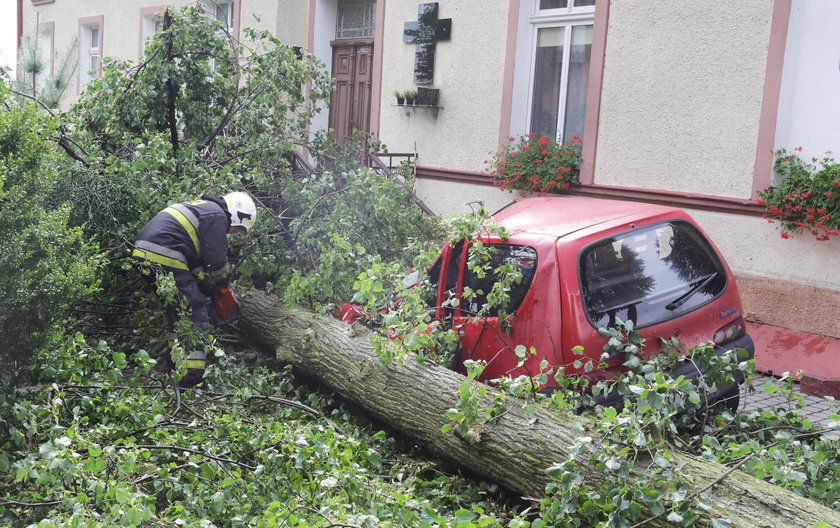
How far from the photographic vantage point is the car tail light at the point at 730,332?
569 centimetres

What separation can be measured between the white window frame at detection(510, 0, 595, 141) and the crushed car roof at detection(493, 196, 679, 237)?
4843mm

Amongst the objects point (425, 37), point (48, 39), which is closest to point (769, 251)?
point (425, 37)

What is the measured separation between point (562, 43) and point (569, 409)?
7.14 meters

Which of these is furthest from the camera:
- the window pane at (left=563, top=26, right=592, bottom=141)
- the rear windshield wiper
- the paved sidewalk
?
the window pane at (left=563, top=26, right=592, bottom=141)

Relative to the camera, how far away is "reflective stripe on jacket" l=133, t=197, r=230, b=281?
22.9 feet

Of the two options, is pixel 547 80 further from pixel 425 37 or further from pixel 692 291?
pixel 692 291

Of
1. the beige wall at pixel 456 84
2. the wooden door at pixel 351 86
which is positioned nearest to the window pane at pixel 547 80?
the beige wall at pixel 456 84

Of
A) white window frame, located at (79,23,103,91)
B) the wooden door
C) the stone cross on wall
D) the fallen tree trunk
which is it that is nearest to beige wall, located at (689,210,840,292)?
the fallen tree trunk

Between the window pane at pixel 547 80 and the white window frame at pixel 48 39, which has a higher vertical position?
the white window frame at pixel 48 39

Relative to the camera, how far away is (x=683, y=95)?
9180 mm

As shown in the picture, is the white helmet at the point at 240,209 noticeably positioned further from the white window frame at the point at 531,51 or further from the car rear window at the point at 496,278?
the white window frame at the point at 531,51

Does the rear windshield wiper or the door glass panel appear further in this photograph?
the door glass panel

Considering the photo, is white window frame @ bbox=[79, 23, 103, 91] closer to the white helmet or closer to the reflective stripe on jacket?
the white helmet

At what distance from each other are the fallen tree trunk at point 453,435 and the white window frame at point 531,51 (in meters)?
5.29
